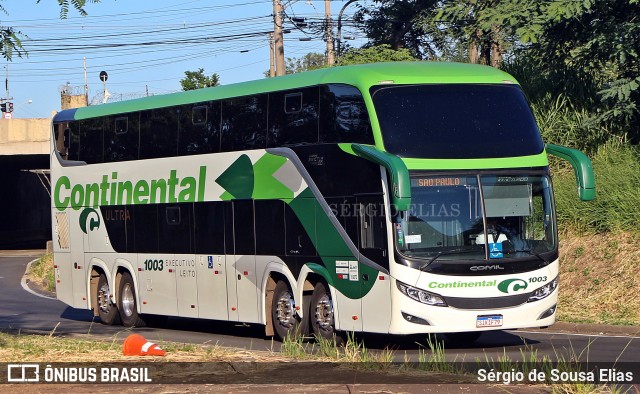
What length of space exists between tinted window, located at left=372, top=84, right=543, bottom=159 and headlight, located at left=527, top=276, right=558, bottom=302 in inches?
74.5

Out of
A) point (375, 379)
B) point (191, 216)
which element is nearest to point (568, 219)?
point (191, 216)

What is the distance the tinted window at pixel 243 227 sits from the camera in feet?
62.6

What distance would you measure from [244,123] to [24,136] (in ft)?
121

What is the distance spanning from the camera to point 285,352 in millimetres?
14031

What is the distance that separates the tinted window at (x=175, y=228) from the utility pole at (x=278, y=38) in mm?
18448

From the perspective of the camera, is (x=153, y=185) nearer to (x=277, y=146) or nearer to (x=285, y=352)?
(x=277, y=146)

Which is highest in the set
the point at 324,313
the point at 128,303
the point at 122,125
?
the point at 122,125

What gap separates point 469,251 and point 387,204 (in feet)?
4.27

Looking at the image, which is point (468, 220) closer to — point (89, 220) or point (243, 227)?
point (243, 227)

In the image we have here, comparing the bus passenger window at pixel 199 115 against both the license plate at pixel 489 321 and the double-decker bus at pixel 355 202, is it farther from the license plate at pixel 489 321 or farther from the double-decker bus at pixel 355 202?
the license plate at pixel 489 321

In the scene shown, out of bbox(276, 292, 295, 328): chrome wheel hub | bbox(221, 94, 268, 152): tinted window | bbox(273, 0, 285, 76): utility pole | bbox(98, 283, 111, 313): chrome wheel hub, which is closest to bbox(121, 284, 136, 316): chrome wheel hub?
bbox(98, 283, 111, 313): chrome wheel hub

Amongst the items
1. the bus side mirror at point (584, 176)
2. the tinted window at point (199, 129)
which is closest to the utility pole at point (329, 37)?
the tinted window at point (199, 129)

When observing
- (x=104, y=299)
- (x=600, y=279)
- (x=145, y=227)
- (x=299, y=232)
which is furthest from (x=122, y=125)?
(x=600, y=279)

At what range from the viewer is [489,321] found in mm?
15766
